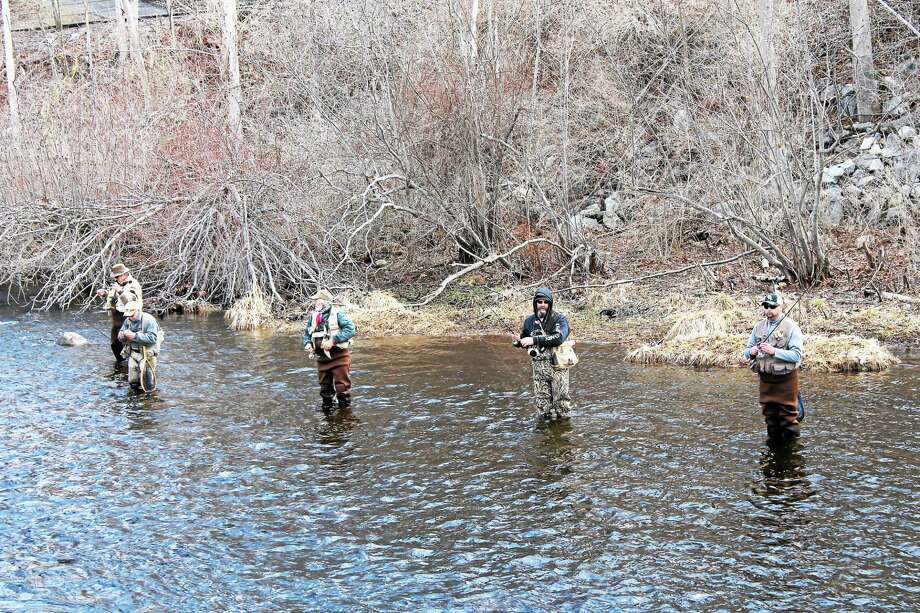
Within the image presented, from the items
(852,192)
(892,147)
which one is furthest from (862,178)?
(892,147)

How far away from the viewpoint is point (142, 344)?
13.1 metres

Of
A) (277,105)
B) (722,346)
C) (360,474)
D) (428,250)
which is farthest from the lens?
(277,105)

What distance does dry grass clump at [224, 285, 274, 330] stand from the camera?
19.9 metres

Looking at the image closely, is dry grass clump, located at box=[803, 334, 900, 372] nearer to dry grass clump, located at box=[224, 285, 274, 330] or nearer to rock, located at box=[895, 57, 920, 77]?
rock, located at box=[895, 57, 920, 77]

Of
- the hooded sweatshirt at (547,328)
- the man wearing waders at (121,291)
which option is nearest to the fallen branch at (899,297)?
the hooded sweatshirt at (547,328)

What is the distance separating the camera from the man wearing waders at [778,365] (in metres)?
9.34

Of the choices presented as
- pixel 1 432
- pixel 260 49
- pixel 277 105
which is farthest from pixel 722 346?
pixel 260 49

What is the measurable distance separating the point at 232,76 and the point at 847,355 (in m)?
18.8

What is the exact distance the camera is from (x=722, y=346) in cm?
1440

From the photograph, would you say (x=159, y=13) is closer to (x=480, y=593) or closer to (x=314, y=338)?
Result: (x=314, y=338)

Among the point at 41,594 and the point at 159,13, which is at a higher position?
the point at 159,13

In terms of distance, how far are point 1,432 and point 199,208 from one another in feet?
38.3

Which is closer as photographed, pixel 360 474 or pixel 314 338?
pixel 360 474

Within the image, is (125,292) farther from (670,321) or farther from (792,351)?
(792,351)
